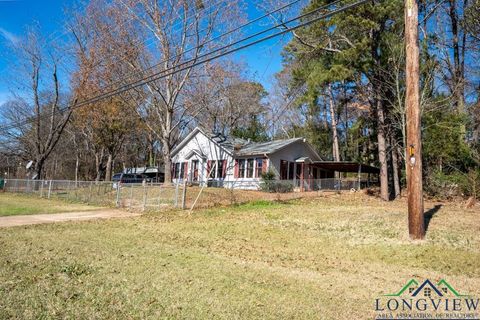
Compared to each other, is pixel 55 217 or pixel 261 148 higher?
pixel 261 148

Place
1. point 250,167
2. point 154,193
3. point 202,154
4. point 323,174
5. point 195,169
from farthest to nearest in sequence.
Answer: point 323,174, point 195,169, point 202,154, point 250,167, point 154,193

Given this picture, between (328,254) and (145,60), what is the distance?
792 inches

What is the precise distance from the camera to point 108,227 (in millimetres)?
10656

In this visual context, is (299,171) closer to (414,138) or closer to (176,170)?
(176,170)

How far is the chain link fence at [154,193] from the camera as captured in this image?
15492 millimetres

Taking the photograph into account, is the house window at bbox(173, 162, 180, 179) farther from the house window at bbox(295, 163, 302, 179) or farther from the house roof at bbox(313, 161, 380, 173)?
the house roof at bbox(313, 161, 380, 173)

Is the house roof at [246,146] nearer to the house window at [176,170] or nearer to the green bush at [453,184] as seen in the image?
the house window at [176,170]

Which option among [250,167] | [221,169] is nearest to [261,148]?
[250,167]

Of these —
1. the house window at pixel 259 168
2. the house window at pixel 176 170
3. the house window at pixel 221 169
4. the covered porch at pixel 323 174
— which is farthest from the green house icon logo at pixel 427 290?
the house window at pixel 176 170

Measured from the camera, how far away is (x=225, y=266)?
6.32m

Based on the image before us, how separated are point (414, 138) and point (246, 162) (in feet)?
64.4

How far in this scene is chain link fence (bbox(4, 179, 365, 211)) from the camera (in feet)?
50.8

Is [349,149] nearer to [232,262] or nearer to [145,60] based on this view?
[145,60]

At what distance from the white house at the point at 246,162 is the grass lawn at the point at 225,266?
15.0 meters
